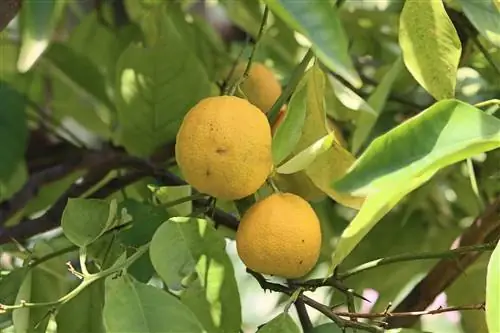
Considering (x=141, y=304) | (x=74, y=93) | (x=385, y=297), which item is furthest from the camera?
(x=74, y=93)

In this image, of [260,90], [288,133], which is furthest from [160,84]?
[288,133]

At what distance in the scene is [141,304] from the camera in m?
0.33

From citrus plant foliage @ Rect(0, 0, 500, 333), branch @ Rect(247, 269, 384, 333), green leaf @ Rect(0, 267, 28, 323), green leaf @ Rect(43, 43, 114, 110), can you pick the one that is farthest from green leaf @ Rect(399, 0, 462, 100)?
green leaf @ Rect(43, 43, 114, 110)

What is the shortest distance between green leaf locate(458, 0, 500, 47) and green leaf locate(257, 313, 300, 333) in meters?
A: 0.15

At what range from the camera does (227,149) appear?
0.36m

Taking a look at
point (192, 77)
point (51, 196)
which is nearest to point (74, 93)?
point (51, 196)

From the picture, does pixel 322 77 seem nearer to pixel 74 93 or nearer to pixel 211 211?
pixel 211 211

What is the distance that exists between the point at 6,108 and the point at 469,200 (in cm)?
36

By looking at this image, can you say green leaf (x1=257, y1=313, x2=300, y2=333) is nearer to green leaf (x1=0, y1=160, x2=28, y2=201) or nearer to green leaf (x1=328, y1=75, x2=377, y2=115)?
green leaf (x1=328, y1=75, x2=377, y2=115)

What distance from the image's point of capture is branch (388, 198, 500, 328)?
50 cm

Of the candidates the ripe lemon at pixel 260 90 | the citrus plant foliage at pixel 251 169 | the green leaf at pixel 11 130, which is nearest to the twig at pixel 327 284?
the citrus plant foliage at pixel 251 169

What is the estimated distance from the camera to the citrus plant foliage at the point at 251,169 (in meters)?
0.30

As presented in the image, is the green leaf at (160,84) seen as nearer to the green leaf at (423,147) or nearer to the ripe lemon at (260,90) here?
the ripe lemon at (260,90)

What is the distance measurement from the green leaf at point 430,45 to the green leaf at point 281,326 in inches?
4.5
